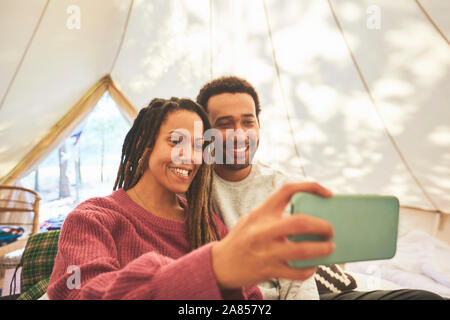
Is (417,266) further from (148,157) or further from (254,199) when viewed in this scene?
(148,157)

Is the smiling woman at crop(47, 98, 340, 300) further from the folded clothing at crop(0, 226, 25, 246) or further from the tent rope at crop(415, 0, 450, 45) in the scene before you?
the folded clothing at crop(0, 226, 25, 246)

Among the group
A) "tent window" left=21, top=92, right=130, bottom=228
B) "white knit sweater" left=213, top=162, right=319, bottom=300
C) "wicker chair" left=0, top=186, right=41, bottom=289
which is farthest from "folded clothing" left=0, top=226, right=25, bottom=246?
"white knit sweater" left=213, top=162, right=319, bottom=300

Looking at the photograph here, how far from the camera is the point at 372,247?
337 mm

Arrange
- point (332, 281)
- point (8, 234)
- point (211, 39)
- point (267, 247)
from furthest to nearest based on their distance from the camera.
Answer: point (211, 39), point (8, 234), point (332, 281), point (267, 247)

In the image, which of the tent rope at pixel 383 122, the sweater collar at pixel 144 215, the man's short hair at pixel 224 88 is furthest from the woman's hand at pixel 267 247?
the tent rope at pixel 383 122

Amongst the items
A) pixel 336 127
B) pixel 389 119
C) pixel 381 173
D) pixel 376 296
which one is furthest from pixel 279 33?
pixel 376 296

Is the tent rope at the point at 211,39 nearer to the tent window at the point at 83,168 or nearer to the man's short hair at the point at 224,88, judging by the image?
the man's short hair at the point at 224,88

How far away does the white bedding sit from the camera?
53.7 inches

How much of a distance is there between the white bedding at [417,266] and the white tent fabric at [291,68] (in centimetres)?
39

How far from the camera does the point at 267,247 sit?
0.78ft

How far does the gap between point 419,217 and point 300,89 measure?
1.34m

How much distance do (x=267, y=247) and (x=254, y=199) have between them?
56 cm

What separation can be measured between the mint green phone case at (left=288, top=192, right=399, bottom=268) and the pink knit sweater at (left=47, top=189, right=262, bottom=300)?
10 cm

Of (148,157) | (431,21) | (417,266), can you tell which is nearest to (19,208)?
(148,157)
